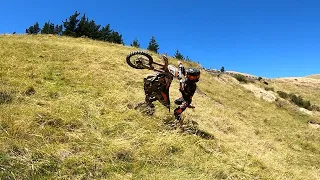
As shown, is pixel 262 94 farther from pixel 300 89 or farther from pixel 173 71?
pixel 300 89

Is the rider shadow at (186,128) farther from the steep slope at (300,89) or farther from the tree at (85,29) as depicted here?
the tree at (85,29)

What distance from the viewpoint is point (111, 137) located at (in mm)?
9594

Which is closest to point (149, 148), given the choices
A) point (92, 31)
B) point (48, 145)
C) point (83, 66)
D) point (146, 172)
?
point (146, 172)

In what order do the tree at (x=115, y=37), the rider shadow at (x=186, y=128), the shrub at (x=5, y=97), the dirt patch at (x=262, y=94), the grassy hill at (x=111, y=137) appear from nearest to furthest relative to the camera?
the grassy hill at (x=111, y=137)
the shrub at (x=5, y=97)
the rider shadow at (x=186, y=128)
the dirt patch at (x=262, y=94)
the tree at (x=115, y=37)

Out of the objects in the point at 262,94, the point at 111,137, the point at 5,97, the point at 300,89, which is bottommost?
the point at 111,137

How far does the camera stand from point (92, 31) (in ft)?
181

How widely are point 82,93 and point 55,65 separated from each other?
20.8 ft

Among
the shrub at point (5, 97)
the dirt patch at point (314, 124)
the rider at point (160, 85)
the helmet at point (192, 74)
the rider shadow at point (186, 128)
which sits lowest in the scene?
the dirt patch at point (314, 124)

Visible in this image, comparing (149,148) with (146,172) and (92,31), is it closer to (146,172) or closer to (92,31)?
(146,172)

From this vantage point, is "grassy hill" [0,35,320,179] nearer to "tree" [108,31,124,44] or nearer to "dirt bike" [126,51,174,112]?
"dirt bike" [126,51,174,112]

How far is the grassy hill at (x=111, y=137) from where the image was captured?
25.3 ft

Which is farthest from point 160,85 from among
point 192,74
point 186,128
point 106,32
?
point 106,32

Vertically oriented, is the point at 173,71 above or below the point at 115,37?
below

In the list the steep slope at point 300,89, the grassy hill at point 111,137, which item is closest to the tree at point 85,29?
the steep slope at point 300,89
